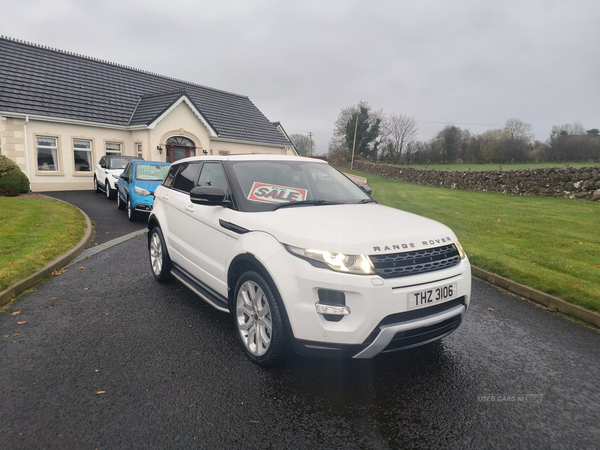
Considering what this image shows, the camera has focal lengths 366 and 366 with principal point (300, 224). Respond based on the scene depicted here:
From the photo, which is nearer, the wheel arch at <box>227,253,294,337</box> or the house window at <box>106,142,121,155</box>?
the wheel arch at <box>227,253,294,337</box>

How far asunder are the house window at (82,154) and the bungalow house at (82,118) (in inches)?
1.9

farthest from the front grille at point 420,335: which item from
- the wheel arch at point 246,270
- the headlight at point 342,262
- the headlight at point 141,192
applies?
the headlight at point 141,192

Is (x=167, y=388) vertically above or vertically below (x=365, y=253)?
below

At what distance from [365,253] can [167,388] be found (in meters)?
1.96

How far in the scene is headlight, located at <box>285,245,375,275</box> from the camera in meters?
2.74

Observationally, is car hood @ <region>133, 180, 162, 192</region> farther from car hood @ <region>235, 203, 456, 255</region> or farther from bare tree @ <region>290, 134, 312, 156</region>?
bare tree @ <region>290, 134, 312, 156</region>

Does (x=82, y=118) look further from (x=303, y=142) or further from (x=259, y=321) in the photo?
(x=303, y=142)

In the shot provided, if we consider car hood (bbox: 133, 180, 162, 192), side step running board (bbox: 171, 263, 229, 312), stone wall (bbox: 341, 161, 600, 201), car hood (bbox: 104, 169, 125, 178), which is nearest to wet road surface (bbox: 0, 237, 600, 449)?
side step running board (bbox: 171, 263, 229, 312)

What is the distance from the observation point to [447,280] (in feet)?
9.95

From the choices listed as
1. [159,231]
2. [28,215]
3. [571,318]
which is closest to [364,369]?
[571,318]

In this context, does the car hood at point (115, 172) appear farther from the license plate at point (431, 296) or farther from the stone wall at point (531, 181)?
the stone wall at point (531, 181)

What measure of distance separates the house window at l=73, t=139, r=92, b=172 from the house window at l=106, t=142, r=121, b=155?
0.96 metres

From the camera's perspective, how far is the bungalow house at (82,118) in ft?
59.6

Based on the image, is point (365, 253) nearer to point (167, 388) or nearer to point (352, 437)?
point (352, 437)
